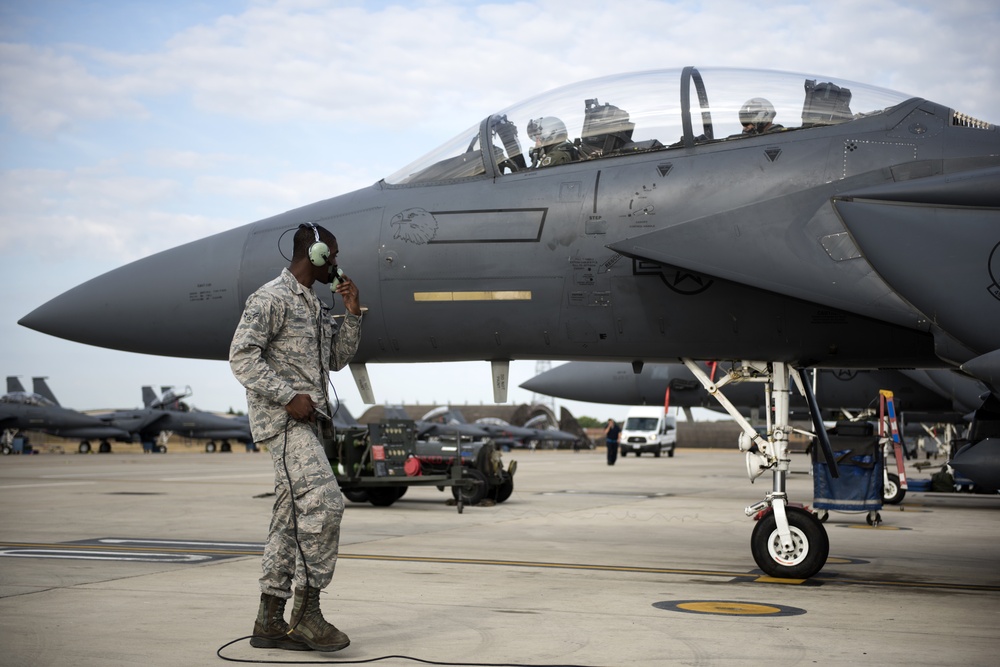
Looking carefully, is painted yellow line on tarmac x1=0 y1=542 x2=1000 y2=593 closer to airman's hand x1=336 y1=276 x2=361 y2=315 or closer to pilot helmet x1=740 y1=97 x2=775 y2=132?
pilot helmet x1=740 y1=97 x2=775 y2=132

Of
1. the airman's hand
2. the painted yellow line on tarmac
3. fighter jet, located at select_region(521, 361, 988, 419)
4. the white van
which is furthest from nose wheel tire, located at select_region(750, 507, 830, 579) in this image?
the white van

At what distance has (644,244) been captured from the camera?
7.54m

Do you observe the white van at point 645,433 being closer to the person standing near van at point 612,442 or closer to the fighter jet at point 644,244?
the person standing near van at point 612,442

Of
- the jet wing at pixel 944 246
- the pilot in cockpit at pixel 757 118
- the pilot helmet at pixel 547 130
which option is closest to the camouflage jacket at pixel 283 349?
the pilot helmet at pixel 547 130

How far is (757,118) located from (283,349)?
4620 mm

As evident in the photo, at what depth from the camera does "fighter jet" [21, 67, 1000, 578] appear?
24.3 feet

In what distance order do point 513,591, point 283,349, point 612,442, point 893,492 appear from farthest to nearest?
point 612,442 < point 893,492 < point 513,591 < point 283,349

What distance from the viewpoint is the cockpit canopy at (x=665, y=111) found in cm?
805

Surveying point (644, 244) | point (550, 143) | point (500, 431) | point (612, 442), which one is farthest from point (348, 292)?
point (500, 431)

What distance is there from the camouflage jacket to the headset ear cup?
183mm

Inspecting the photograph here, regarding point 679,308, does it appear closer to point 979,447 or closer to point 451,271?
point 451,271

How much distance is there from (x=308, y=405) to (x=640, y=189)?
384cm

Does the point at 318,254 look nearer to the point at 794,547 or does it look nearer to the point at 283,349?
the point at 283,349

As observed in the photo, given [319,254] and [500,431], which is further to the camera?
[500,431]
